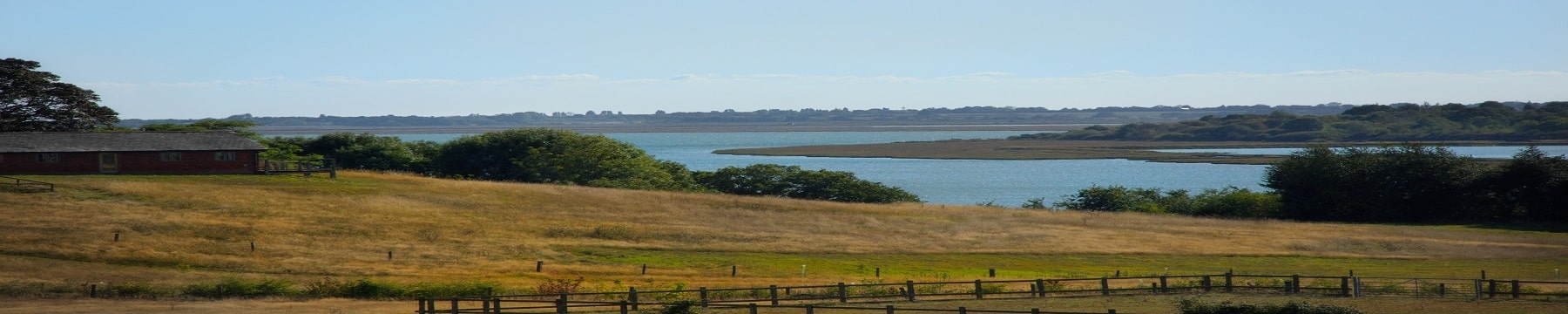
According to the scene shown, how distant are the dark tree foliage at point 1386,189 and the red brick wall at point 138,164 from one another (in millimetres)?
68524

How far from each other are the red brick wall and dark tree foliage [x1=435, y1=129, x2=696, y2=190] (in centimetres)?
3048

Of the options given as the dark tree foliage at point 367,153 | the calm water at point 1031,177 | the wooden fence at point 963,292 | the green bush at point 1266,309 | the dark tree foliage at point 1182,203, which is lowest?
the calm water at point 1031,177

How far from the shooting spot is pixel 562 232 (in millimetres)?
61438

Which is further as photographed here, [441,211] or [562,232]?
[441,211]

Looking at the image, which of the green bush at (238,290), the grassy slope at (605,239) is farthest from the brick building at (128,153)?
the green bush at (238,290)

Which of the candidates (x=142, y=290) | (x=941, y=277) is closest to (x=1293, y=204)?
(x=941, y=277)

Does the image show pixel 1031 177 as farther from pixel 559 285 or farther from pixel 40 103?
pixel 559 285

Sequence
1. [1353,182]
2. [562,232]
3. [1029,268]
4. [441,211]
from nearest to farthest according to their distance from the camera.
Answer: [1029,268] < [562,232] < [441,211] < [1353,182]

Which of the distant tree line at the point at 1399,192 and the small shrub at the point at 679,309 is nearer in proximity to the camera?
the small shrub at the point at 679,309

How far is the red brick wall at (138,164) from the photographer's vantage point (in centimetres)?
6881

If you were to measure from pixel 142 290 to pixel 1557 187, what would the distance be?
8303 centimetres

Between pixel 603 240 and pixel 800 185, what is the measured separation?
1929 inches

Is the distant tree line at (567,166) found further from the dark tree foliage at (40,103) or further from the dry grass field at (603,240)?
the dry grass field at (603,240)

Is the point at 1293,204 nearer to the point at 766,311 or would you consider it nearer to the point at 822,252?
the point at 822,252
